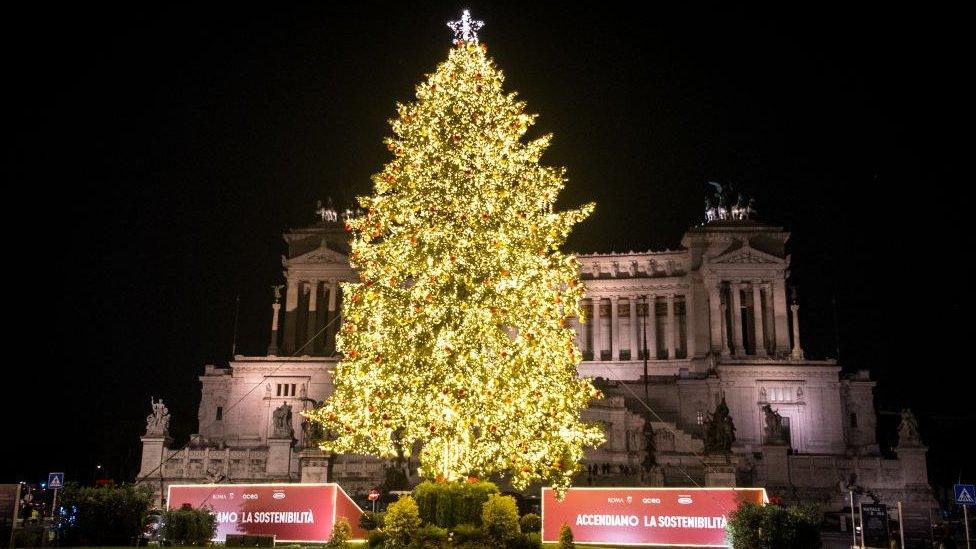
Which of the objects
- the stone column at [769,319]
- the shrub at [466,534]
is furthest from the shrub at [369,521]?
the stone column at [769,319]

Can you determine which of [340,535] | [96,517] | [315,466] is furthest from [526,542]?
[315,466]

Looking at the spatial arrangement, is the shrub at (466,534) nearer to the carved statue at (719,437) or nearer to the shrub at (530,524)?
the shrub at (530,524)

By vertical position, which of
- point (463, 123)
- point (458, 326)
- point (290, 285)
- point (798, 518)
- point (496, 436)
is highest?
point (290, 285)

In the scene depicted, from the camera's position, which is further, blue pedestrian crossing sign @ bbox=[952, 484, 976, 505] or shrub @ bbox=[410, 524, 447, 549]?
blue pedestrian crossing sign @ bbox=[952, 484, 976, 505]

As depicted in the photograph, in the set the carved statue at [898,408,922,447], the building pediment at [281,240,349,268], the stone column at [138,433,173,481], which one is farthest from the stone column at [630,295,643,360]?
the stone column at [138,433,173,481]

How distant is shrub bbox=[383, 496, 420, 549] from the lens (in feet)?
63.1

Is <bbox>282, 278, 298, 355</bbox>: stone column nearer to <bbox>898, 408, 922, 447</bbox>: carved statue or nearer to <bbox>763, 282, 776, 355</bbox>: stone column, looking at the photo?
<bbox>763, 282, 776, 355</bbox>: stone column

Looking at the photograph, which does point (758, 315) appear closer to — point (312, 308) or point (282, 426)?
point (312, 308)

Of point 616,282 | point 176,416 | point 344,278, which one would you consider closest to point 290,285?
point 344,278

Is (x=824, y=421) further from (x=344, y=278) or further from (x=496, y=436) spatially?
(x=496, y=436)

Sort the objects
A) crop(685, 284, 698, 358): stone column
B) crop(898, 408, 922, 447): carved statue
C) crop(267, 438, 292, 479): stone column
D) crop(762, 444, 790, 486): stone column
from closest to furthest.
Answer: crop(267, 438, 292, 479): stone column < crop(762, 444, 790, 486): stone column < crop(898, 408, 922, 447): carved statue < crop(685, 284, 698, 358): stone column

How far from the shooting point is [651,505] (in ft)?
70.6

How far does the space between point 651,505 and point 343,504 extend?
26.2 ft

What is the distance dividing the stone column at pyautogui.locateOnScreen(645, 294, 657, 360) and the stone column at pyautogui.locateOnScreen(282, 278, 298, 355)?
3226 centimetres
